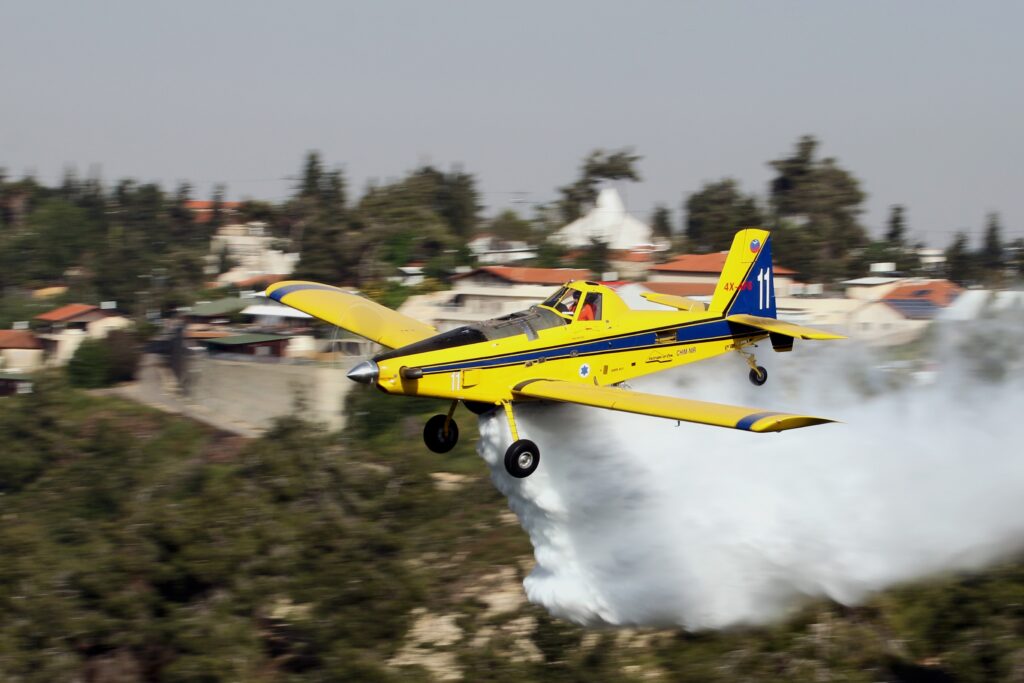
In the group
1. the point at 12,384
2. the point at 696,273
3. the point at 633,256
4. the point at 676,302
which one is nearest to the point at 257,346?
the point at 12,384

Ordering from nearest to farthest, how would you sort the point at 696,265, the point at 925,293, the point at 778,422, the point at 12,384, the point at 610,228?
the point at 778,422 → the point at 925,293 → the point at 696,265 → the point at 12,384 → the point at 610,228

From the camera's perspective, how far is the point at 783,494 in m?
24.3

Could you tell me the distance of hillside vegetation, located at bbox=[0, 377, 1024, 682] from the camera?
29.3 meters

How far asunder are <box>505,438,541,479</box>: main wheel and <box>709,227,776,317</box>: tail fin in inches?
197

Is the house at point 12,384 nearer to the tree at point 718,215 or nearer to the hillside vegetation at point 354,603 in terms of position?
the hillside vegetation at point 354,603

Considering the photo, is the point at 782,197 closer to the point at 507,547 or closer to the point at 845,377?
the point at 507,547

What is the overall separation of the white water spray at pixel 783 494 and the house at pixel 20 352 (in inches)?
2749

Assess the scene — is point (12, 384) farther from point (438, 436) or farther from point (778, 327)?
point (778, 327)

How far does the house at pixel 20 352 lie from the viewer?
8562 cm

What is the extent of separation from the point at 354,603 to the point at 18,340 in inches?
2471

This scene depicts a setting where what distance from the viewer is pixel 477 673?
31797 mm

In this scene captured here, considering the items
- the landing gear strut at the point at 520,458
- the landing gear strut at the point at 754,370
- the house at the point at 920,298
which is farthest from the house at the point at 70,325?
the landing gear strut at the point at 520,458

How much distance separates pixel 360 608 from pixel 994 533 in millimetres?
18533

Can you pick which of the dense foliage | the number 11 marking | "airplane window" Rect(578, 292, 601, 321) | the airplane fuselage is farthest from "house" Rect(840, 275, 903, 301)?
"airplane window" Rect(578, 292, 601, 321)
